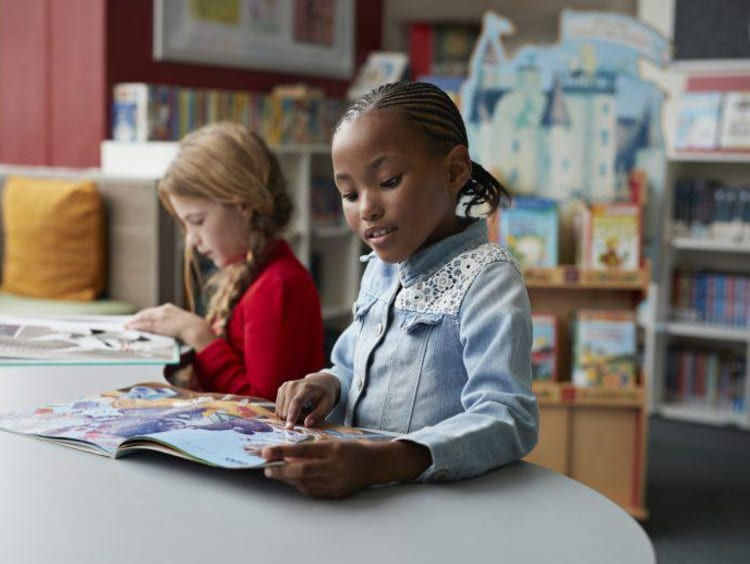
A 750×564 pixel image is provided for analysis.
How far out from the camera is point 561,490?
89 centimetres

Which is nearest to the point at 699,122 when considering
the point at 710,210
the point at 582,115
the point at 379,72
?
the point at 710,210

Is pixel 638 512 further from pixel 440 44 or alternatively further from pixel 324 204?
pixel 440 44

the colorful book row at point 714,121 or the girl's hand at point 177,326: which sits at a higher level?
the colorful book row at point 714,121

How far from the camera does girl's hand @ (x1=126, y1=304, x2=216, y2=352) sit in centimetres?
168

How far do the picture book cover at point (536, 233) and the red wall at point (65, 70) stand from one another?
66.0 inches

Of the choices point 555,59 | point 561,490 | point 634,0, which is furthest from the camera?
point 634,0

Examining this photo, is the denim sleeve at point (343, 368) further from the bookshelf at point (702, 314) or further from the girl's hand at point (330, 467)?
the bookshelf at point (702, 314)

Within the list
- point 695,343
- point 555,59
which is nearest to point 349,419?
point 555,59

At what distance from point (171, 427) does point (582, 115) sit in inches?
93.6

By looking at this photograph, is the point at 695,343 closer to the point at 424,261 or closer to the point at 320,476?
the point at 424,261

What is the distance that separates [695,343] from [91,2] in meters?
2.98

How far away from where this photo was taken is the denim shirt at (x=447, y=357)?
0.93 m

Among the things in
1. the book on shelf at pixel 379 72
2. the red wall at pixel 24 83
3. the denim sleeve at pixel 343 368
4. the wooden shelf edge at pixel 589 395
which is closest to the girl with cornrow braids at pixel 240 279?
the denim sleeve at pixel 343 368

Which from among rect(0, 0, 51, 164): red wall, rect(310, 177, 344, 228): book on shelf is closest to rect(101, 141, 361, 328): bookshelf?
rect(310, 177, 344, 228): book on shelf
